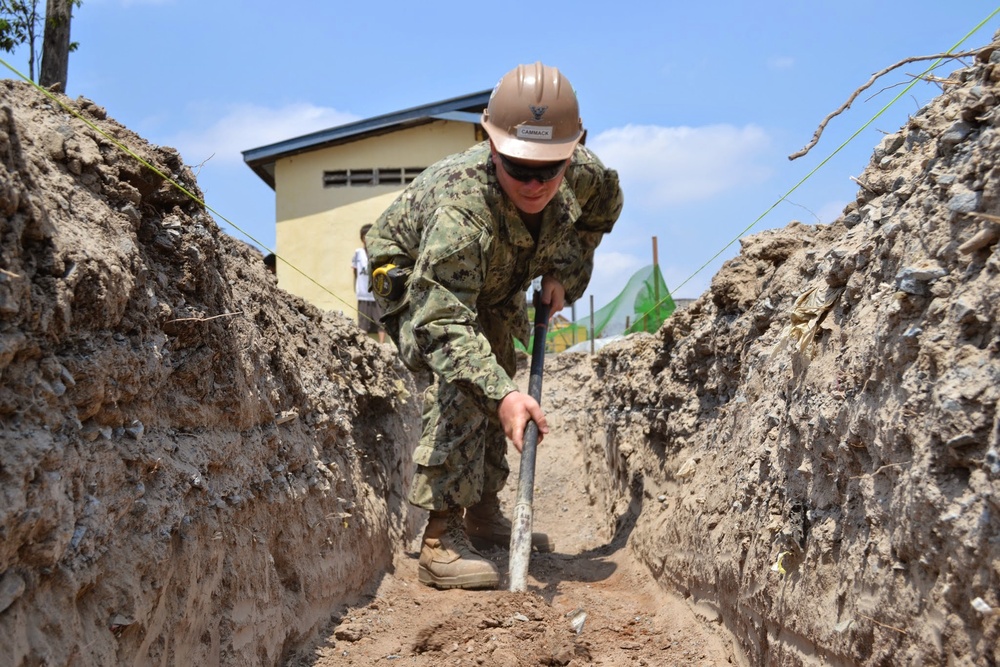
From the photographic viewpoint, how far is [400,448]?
539cm

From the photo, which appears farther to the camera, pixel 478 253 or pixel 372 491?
pixel 372 491

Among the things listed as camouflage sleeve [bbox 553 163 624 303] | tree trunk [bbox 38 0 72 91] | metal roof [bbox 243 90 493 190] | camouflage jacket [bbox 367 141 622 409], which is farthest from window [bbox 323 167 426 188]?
camouflage jacket [bbox 367 141 622 409]

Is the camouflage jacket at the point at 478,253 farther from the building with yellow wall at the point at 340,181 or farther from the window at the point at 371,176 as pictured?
the window at the point at 371,176

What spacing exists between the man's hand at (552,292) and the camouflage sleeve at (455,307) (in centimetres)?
78

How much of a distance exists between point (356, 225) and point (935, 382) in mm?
13600

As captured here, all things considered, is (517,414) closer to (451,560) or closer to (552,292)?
(451,560)

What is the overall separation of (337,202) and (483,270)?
11.8 meters

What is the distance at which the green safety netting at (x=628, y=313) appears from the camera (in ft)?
33.9

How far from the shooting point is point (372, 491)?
15.0 feet

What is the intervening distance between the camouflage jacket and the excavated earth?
634 millimetres

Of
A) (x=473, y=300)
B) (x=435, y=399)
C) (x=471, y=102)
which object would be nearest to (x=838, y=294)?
(x=473, y=300)

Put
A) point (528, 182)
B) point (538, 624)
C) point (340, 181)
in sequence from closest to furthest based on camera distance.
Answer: point (538, 624), point (528, 182), point (340, 181)

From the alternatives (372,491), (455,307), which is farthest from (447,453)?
(455,307)

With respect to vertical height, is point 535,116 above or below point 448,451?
above
